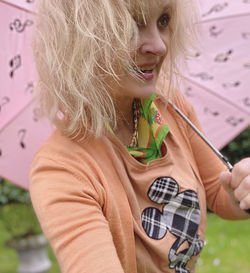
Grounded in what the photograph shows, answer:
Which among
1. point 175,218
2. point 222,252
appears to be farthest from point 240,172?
point 222,252

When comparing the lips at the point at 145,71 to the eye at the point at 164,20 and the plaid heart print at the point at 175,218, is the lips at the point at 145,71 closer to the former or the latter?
the eye at the point at 164,20

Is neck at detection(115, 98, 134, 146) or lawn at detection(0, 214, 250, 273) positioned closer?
neck at detection(115, 98, 134, 146)

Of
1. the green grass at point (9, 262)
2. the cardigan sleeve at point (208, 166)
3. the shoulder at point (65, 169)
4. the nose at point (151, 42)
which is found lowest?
the green grass at point (9, 262)

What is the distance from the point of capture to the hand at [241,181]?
1.28 meters

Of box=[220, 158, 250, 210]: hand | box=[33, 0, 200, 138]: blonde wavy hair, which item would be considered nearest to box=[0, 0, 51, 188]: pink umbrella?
box=[33, 0, 200, 138]: blonde wavy hair

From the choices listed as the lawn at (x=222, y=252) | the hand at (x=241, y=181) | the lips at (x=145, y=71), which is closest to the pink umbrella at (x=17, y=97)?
the lips at (x=145, y=71)

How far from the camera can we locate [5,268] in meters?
4.49

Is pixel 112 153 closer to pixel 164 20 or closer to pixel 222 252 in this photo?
pixel 164 20

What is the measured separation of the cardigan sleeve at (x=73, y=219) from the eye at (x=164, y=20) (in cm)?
53

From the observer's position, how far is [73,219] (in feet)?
3.93

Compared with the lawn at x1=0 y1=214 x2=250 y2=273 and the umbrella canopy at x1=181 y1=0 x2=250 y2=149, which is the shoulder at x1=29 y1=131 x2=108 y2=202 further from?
the lawn at x1=0 y1=214 x2=250 y2=273

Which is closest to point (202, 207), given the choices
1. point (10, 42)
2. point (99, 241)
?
point (99, 241)

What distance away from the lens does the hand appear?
4.21 ft

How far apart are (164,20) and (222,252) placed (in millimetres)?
3326
